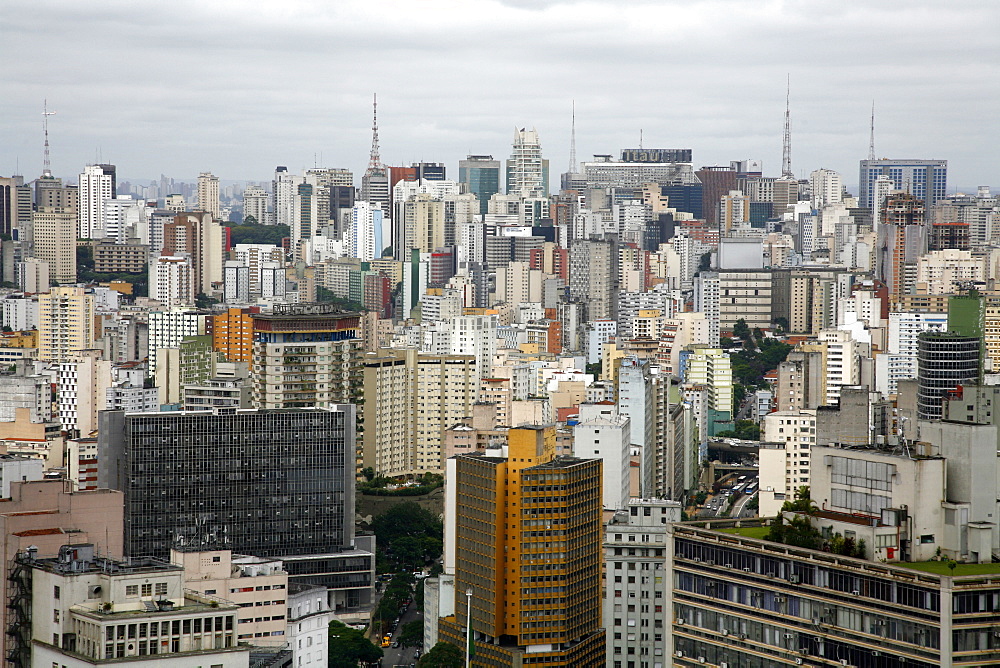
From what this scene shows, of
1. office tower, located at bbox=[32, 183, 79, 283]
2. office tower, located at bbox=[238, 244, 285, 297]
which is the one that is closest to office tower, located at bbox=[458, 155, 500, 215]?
office tower, located at bbox=[238, 244, 285, 297]

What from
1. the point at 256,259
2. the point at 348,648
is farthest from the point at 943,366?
the point at 256,259

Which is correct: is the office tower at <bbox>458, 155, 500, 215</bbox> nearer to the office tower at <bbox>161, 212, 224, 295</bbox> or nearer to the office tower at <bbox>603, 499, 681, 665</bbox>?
the office tower at <bbox>161, 212, 224, 295</bbox>

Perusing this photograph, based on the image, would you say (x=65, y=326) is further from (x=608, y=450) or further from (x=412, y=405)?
(x=608, y=450)

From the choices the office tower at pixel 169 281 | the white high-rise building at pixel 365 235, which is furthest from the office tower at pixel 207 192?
the office tower at pixel 169 281

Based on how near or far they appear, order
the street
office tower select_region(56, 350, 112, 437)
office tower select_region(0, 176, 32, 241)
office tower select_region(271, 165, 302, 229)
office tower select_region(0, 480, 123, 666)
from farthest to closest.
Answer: office tower select_region(271, 165, 302, 229), office tower select_region(0, 176, 32, 241), office tower select_region(56, 350, 112, 437), the street, office tower select_region(0, 480, 123, 666)

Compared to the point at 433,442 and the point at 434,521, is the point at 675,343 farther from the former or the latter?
the point at 434,521

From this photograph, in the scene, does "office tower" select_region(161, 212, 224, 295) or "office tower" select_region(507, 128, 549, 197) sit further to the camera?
"office tower" select_region(507, 128, 549, 197)
